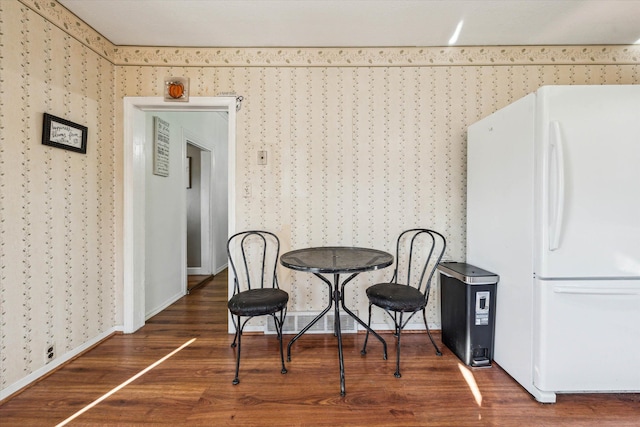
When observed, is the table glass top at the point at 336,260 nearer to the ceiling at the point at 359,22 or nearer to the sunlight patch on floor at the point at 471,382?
the sunlight patch on floor at the point at 471,382

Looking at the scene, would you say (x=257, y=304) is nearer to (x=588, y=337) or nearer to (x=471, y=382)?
(x=471, y=382)

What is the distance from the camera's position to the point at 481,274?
1.87 m

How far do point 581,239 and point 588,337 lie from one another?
0.56 metres

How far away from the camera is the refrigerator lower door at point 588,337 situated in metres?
1.50

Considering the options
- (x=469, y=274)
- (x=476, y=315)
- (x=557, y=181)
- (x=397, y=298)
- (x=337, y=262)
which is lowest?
(x=476, y=315)

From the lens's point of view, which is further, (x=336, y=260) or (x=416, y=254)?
(x=416, y=254)

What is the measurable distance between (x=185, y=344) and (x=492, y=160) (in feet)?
9.18

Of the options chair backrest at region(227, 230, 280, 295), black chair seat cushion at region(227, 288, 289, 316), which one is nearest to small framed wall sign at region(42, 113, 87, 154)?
chair backrest at region(227, 230, 280, 295)

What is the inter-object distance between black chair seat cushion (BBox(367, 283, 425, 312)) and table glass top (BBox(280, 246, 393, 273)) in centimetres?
27

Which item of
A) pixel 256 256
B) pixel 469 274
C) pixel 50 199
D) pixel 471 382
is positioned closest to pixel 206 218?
pixel 256 256

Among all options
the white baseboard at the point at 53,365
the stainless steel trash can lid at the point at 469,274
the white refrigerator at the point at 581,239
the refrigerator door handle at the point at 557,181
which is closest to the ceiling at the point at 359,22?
the white refrigerator at the point at 581,239

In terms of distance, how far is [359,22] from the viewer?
2035 millimetres

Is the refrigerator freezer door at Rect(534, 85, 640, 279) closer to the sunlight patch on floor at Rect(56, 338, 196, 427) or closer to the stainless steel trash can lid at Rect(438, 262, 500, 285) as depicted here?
the stainless steel trash can lid at Rect(438, 262, 500, 285)

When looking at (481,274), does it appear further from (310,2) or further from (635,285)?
(310,2)
